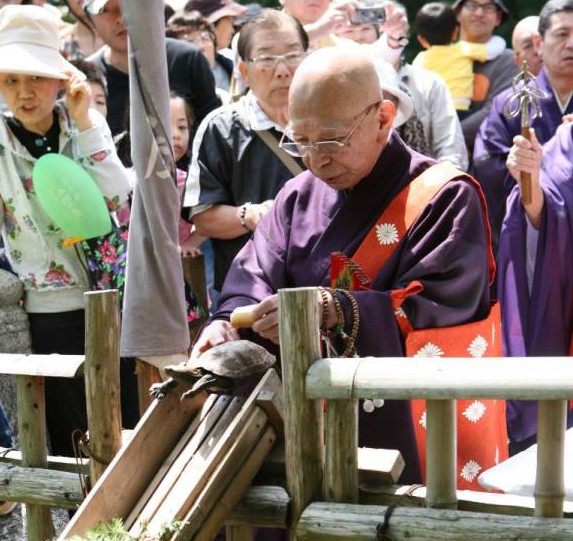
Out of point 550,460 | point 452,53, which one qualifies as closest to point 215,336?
point 550,460

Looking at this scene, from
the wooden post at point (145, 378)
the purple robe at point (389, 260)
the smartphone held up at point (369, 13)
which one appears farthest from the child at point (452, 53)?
the purple robe at point (389, 260)

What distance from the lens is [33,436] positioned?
13.3ft

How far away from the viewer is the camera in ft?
22.0

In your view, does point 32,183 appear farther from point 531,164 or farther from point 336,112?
point 531,164

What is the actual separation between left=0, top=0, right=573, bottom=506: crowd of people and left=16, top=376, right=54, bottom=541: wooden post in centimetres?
62

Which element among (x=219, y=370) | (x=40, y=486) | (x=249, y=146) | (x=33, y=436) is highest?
(x=249, y=146)

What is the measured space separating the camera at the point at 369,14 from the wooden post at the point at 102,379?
3.33 metres

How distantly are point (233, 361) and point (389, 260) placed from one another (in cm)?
55

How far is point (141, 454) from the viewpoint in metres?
3.48

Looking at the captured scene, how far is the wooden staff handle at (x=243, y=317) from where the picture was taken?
3.53m

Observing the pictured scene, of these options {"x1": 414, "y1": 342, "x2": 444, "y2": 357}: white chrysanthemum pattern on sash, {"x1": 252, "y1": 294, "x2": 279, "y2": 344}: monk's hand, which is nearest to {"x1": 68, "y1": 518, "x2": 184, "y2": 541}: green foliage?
{"x1": 252, "y1": 294, "x2": 279, "y2": 344}: monk's hand

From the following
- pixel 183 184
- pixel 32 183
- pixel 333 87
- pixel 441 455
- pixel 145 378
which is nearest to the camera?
pixel 441 455

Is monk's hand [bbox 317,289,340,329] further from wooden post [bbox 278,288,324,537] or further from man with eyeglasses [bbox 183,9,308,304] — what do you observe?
man with eyeglasses [bbox 183,9,308,304]

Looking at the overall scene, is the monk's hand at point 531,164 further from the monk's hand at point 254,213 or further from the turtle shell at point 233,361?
the turtle shell at point 233,361
